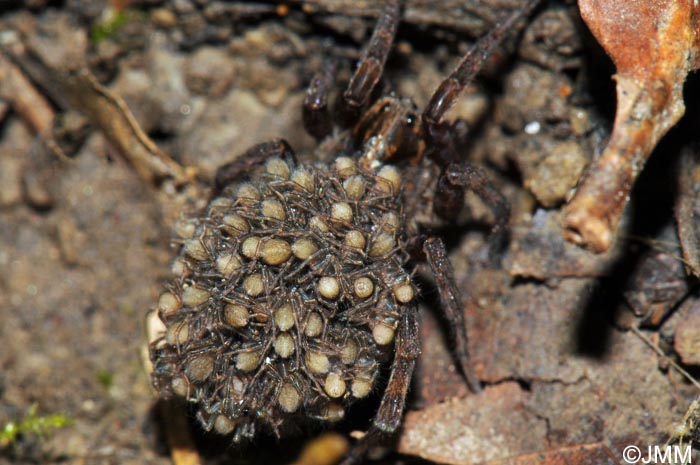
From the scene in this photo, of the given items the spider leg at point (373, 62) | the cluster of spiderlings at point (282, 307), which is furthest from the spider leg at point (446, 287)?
the spider leg at point (373, 62)

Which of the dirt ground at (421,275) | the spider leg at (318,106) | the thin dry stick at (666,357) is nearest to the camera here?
the thin dry stick at (666,357)

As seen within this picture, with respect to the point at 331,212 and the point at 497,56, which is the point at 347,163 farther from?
the point at 497,56

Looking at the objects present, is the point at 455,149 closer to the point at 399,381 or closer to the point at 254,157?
the point at 254,157

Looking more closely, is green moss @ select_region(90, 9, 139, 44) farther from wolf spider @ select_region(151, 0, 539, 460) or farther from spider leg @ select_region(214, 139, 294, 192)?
wolf spider @ select_region(151, 0, 539, 460)

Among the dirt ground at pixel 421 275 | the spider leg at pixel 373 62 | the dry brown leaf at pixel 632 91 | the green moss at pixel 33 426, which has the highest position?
the dry brown leaf at pixel 632 91

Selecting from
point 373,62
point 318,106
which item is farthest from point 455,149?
point 318,106

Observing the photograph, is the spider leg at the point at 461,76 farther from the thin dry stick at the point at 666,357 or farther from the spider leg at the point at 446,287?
the thin dry stick at the point at 666,357

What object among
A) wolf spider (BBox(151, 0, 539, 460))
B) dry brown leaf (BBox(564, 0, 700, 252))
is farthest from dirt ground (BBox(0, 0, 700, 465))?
dry brown leaf (BBox(564, 0, 700, 252))

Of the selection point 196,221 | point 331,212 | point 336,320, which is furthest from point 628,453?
point 196,221
